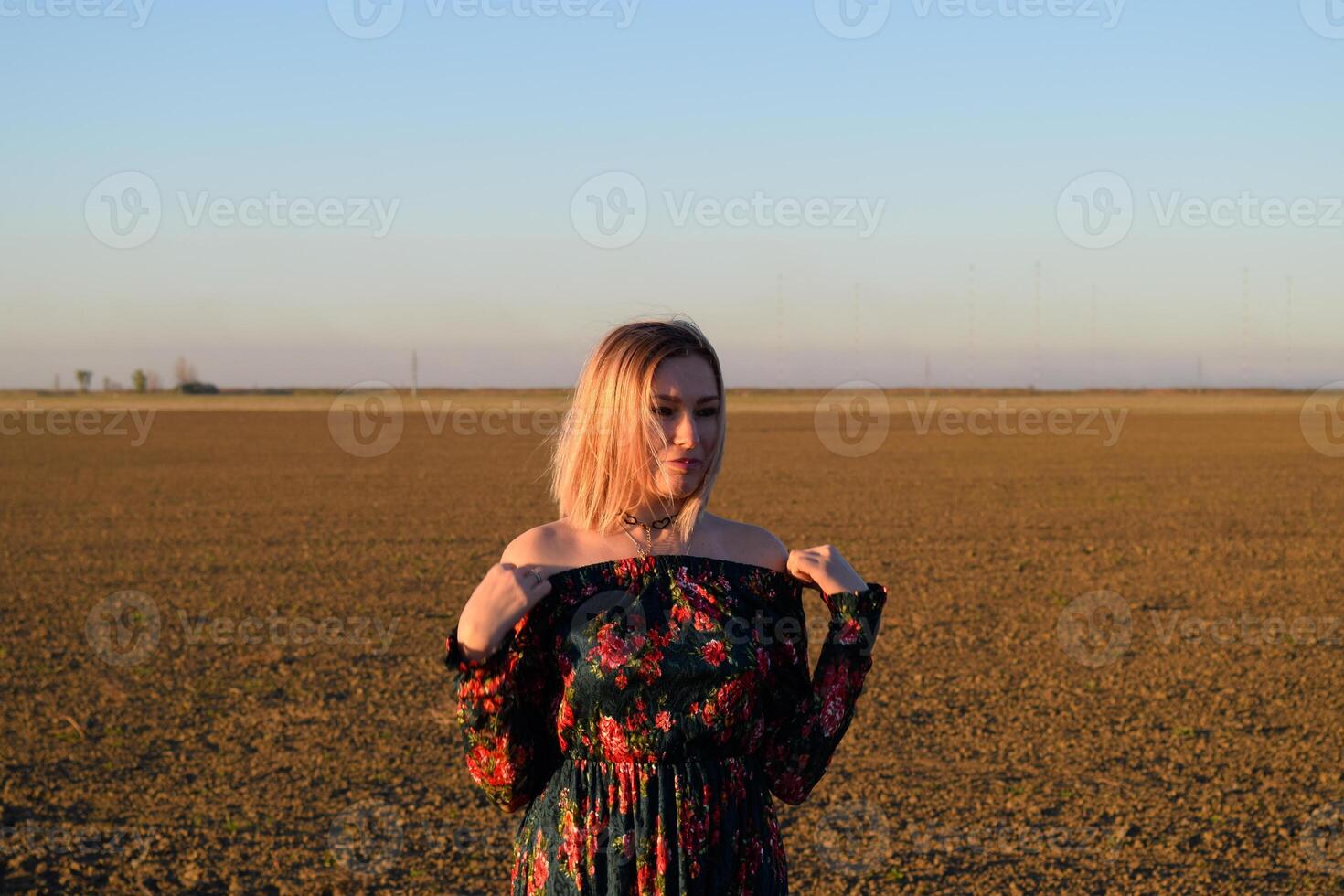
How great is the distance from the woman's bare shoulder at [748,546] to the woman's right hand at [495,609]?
16.2 inches

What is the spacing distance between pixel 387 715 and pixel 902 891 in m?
4.53

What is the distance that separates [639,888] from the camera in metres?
2.26

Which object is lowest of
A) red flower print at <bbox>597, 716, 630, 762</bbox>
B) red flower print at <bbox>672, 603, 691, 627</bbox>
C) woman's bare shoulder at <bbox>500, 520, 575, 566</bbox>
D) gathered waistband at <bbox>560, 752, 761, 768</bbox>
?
gathered waistband at <bbox>560, 752, 761, 768</bbox>

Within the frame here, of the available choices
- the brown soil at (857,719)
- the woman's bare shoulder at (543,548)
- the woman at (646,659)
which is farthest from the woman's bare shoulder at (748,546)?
the brown soil at (857,719)


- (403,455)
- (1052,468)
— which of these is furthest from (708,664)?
(403,455)

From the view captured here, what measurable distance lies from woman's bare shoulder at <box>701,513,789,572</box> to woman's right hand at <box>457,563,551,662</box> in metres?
0.41

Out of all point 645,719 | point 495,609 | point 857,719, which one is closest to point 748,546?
point 645,719

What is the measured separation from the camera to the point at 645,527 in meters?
2.43

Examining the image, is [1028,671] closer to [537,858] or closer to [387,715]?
[387,715]

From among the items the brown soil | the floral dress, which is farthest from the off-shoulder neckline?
the brown soil

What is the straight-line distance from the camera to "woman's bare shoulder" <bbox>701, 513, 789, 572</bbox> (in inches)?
95.7

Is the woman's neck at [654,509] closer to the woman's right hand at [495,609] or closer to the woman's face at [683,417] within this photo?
the woman's face at [683,417]

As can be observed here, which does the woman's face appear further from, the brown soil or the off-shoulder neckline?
the brown soil

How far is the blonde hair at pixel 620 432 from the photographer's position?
228 cm
